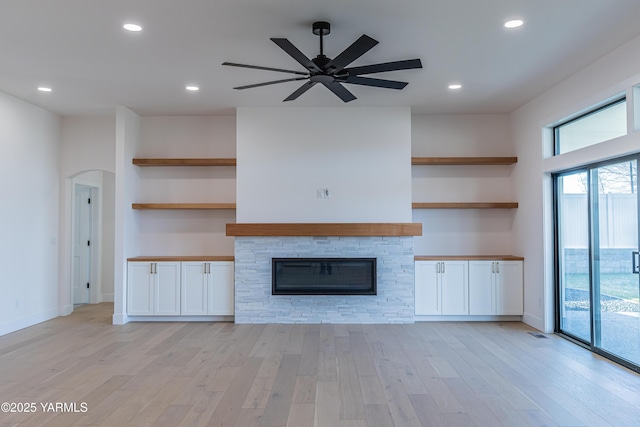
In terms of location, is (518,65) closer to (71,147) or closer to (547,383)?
(547,383)

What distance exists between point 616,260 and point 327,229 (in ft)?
10.5

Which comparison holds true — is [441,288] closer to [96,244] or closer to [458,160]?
[458,160]

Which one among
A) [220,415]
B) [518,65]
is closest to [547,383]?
[220,415]

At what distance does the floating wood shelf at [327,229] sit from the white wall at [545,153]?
1489 mm

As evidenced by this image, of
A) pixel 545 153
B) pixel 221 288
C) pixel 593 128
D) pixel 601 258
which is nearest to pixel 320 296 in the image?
pixel 221 288

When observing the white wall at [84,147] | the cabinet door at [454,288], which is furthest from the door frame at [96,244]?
the cabinet door at [454,288]

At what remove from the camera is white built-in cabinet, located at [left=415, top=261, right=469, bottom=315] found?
5.72 meters

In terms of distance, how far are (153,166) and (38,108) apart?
1.67 m

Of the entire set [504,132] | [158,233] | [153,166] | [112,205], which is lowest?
[158,233]

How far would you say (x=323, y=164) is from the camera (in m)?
5.77

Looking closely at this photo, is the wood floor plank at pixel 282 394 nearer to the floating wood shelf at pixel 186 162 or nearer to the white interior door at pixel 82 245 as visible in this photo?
the floating wood shelf at pixel 186 162

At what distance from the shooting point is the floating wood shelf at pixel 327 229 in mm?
5578

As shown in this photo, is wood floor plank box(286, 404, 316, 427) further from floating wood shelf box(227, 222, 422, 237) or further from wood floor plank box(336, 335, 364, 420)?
floating wood shelf box(227, 222, 422, 237)

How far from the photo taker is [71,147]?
20.7 feet
